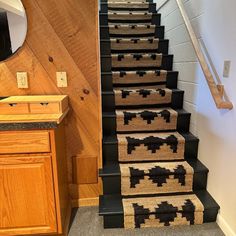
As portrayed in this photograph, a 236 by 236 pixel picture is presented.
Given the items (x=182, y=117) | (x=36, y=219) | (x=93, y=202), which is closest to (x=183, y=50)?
(x=182, y=117)

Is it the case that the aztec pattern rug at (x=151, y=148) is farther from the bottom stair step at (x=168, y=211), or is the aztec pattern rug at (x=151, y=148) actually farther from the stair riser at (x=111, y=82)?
the stair riser at (x=111, y=82)

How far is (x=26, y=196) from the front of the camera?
1424mm

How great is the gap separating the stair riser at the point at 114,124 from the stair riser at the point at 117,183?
1.64ft

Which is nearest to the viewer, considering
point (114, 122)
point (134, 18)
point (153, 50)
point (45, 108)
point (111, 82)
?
point (45, 108)

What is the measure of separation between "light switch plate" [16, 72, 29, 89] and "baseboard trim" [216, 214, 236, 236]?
5.93 ft

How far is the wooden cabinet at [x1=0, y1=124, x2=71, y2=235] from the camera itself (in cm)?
133

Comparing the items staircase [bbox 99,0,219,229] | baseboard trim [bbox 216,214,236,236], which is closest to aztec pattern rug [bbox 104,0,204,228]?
staircase [bbox 99,0,219,229]

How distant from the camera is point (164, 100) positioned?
7.70ft

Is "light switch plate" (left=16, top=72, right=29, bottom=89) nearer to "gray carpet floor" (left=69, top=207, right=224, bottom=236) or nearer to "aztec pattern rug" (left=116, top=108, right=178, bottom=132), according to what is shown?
"aztec pattern rug" (left=116, top=108, right=178, bottom=132)

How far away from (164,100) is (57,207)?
4.94 ft

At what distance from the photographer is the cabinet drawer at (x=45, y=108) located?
1386 mm

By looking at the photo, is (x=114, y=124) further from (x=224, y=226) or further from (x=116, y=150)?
(x=224, y=226)

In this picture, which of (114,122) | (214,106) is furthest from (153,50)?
(214,106)

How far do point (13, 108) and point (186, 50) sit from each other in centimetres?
176
